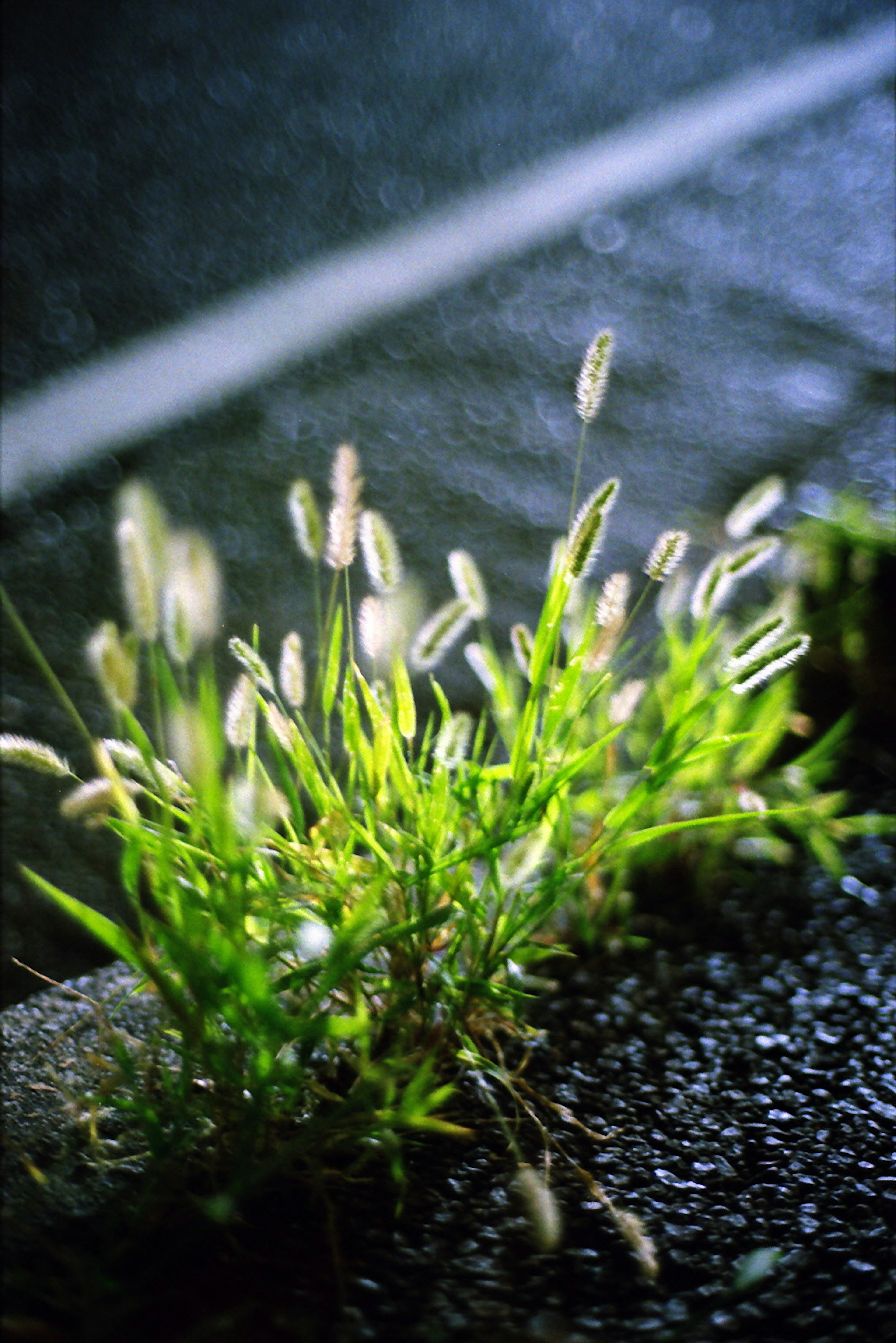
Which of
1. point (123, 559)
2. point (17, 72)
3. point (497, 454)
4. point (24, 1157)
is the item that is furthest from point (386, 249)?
point (24, 1157)

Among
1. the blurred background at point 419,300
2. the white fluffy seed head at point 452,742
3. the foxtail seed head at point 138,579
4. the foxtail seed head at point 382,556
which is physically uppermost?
the blurred background at point 419,300

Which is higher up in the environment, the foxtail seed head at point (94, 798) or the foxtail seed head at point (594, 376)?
the foxtail seed head at point (594, 376)

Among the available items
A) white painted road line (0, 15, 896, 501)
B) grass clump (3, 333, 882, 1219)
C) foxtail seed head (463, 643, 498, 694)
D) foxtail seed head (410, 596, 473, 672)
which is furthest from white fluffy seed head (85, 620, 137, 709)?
white painted road line (0, 15, 896, 501)

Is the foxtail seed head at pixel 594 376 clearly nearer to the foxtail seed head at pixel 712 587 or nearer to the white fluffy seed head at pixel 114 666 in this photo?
the foxtail seed head at pixel 712 587

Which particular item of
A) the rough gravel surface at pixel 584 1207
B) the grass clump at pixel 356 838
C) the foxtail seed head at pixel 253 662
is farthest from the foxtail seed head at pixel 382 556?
the rough gravel surface at pixel 584 1207

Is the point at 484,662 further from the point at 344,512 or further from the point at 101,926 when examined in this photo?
the point at 101,926

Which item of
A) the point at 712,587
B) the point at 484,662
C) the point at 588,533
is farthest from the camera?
the point at 484,662

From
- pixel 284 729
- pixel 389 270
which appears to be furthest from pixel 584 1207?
pixel 389 270
